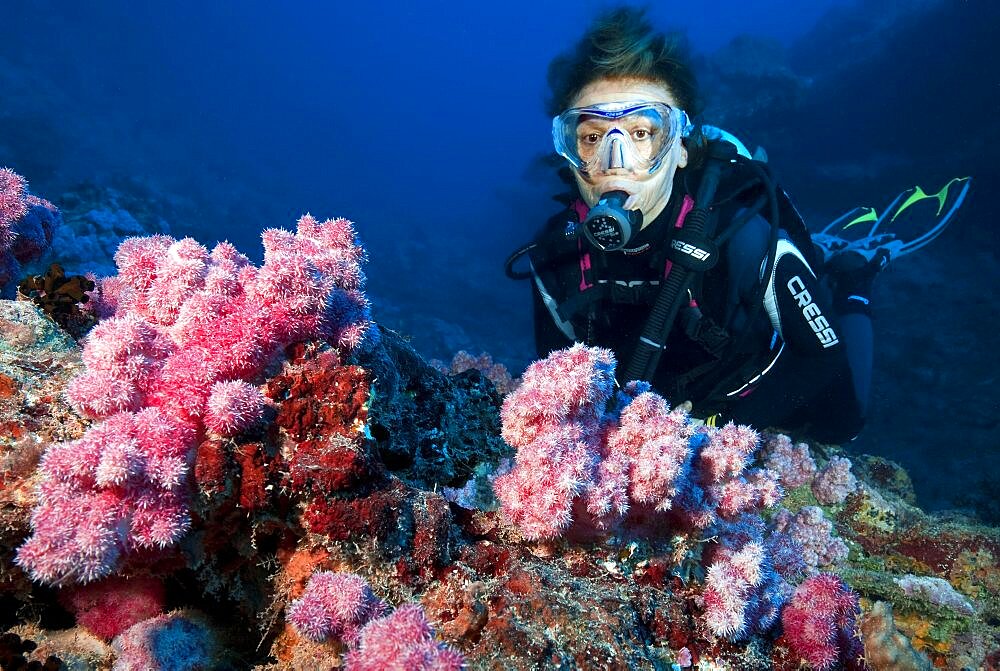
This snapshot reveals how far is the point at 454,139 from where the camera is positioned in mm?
85562

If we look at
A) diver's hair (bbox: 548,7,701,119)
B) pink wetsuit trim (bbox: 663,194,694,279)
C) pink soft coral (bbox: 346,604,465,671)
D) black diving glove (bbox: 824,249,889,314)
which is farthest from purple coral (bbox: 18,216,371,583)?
black diving glove (bbox: 824,249,889,314)

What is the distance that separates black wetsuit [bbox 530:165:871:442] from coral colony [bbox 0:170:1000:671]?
282 cm

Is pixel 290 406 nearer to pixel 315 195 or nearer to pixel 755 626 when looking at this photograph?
pixel 755 626

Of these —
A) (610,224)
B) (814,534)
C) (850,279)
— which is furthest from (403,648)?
(850,279)

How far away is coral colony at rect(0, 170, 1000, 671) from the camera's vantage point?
49.5 inches

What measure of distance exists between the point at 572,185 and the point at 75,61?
56.1 metres

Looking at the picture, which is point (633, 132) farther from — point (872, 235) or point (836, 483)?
point (872, 235)

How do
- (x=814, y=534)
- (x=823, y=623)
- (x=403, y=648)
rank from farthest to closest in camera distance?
(x=814, y=534), (x=823, y=623), (x=403, y=648)

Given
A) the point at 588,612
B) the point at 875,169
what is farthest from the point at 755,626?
the point at 875,169

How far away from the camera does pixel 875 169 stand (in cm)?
1491

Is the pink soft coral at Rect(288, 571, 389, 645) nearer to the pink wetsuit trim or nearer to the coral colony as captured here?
the coral colony

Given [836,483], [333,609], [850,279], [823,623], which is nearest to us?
[333,609]

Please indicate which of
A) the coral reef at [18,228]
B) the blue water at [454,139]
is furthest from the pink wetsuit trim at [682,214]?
the coral reef at [18,228]

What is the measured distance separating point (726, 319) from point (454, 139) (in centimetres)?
8855
